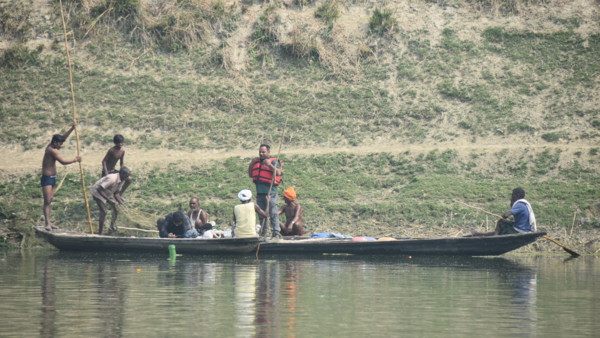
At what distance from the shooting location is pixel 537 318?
7.37 metres

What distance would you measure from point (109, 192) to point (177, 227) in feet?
7.15

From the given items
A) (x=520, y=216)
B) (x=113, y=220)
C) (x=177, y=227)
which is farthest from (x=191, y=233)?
(x=520, y=216)

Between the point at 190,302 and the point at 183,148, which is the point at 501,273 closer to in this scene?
the point at 190,302

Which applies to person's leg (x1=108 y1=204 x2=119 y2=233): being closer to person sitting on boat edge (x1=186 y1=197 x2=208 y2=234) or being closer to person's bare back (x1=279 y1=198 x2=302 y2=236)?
person sitting on boat edge (x1=186 y1=197 x2=208 y2=234)

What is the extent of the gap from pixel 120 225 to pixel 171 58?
12368mm

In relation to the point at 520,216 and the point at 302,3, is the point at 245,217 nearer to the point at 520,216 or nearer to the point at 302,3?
the point at 520,216

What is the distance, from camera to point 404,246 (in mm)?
13445

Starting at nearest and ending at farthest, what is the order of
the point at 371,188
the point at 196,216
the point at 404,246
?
the point at 404,246 → the point at 196,216 → the point at 371,188

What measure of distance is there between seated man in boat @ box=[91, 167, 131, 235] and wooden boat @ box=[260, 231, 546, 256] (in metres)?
3.53

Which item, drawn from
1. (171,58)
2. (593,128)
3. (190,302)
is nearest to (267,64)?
(171,58)

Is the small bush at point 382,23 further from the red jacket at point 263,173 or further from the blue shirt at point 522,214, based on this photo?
the blue shirt at point 522,214

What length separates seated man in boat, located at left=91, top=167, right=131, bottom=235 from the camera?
49.2 feet

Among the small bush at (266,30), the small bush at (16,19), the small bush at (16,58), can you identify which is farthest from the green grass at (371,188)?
the small bush at (16,19)

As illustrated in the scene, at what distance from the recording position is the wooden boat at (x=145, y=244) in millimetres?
13234
